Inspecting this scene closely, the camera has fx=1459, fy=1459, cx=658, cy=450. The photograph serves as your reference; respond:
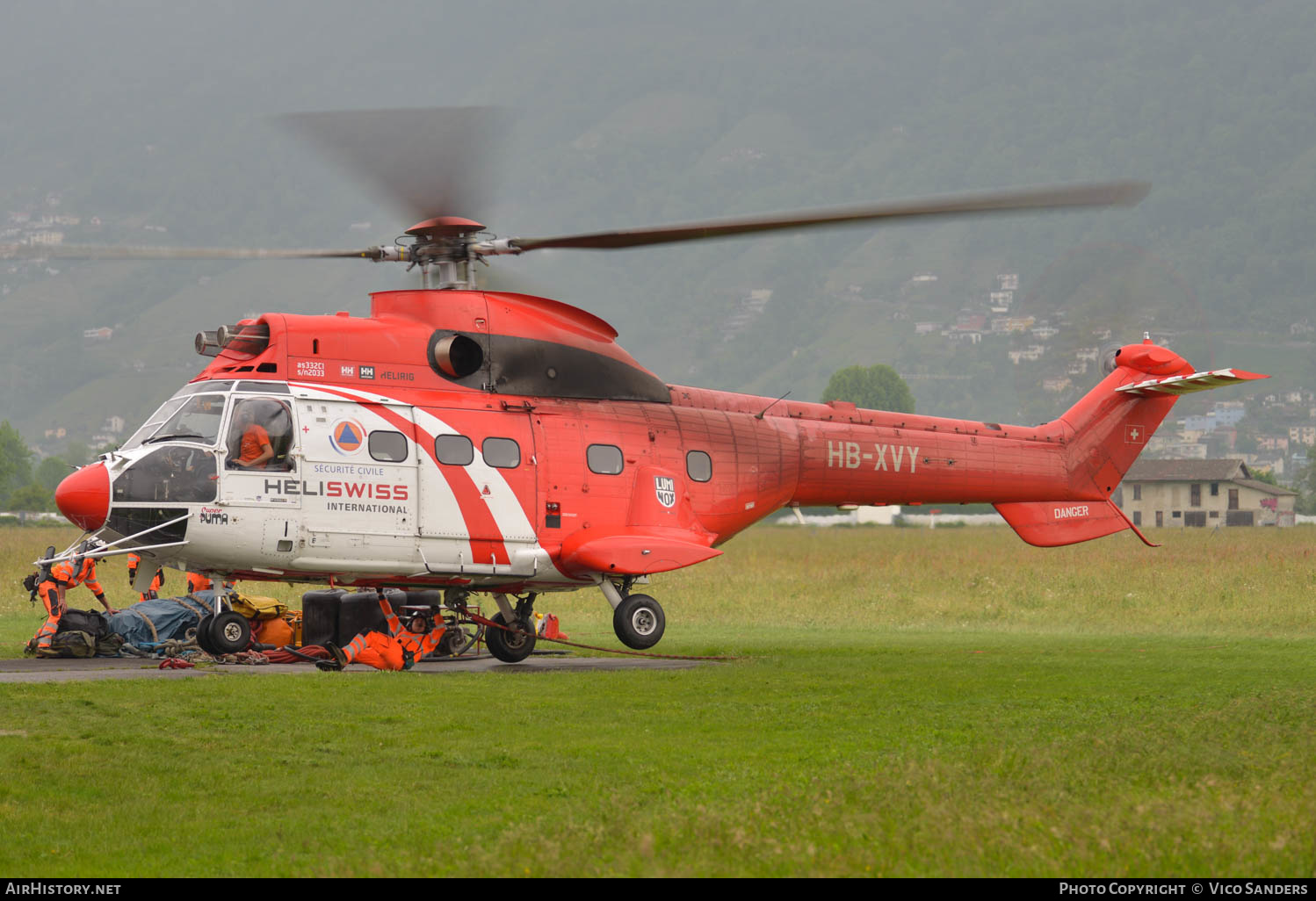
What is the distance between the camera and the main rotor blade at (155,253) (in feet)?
58.5

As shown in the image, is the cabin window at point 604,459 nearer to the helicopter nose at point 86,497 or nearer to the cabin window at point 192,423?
the cabin window at point 192,423

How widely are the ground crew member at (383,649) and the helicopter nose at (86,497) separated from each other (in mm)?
3243

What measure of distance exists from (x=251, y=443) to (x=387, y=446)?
178cm

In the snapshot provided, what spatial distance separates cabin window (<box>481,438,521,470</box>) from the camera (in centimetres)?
2002

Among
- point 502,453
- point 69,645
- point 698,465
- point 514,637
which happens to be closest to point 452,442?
point 502,453

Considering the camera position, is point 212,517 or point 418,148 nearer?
point 212,517

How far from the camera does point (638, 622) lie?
819 inches

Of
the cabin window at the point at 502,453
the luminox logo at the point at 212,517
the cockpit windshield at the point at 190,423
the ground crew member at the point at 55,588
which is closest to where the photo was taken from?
the luminox logo at the point at 212,517

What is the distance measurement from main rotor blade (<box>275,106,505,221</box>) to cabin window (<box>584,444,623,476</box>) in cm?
372

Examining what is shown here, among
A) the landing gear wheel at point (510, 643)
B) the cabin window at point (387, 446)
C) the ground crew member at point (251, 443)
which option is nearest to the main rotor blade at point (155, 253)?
the ground crew member at point (251, 443)

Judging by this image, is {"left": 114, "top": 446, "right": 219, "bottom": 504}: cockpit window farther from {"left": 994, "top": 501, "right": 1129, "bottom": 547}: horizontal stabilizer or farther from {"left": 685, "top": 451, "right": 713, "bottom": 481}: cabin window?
{"left": 994, "top": 501, "right": 1129, "bottom": 547}: horizontal stabilizer

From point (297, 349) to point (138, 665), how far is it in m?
4.61

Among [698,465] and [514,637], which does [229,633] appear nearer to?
[514,637]

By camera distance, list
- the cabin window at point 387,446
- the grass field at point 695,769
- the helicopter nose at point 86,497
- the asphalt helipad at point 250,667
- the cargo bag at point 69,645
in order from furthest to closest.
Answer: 1. the cargo bag at point 69,645
2. the cabin window at point 387,446
3. the helicopter nose at point 86,497
4. the asphalt helipad at point 250,667
5. the grass field at point 695,769
